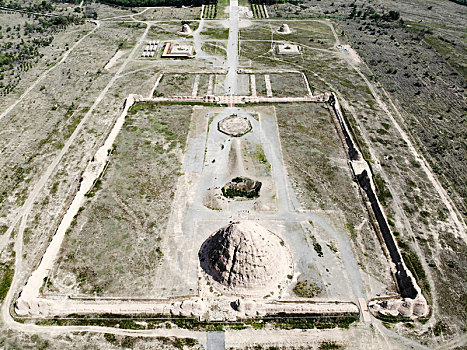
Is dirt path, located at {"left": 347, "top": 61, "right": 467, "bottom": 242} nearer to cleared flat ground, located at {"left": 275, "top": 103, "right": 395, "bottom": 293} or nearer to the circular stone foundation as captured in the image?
cleared flat ground, located at {"left": 275, "top": 103, "right": 395, "bottom": 293}

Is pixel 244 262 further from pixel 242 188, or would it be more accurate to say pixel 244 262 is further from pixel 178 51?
pixel 178 51

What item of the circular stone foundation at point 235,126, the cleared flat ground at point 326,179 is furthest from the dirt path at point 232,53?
the cleared flat ground at point 326,179

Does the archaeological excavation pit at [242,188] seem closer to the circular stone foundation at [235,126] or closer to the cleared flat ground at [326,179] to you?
the cleared flat ground at [326,179]

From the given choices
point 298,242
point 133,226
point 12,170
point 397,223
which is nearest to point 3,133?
point 12,170

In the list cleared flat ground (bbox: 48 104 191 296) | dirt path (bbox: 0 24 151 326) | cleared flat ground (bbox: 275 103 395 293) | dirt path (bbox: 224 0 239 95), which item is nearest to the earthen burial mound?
cleared flat ground (bbox: 275 103 395 293)

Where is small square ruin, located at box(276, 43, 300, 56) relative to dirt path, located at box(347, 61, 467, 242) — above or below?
above

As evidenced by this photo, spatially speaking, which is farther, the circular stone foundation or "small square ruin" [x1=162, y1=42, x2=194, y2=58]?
"small square ruin" [x1=162, y1=42, x2=194, y2=58]

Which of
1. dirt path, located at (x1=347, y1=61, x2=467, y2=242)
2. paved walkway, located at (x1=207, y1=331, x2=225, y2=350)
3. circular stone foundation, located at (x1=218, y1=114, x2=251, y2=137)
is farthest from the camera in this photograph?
circular stone foundation, located at (x1=218, y1=114, x2=251, y2=137)
